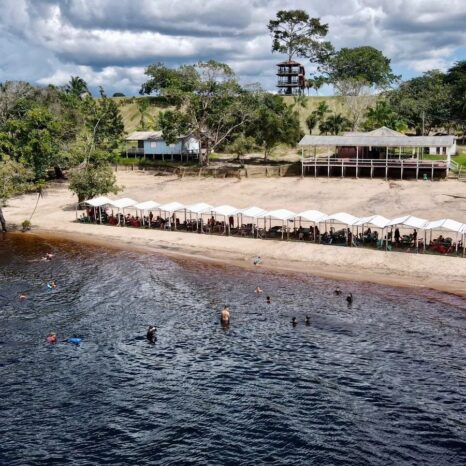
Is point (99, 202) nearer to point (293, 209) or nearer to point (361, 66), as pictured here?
point (293, 209)

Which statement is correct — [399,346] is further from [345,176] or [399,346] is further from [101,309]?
[345,176]

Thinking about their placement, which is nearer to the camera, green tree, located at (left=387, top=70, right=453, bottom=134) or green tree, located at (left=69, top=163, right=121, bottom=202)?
green tree, located at (left=69, top=163, right=121, bottom=202)

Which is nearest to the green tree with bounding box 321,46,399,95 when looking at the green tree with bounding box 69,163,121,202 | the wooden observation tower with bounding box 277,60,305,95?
the wooden observation tower with bounding box 277,60,305,95

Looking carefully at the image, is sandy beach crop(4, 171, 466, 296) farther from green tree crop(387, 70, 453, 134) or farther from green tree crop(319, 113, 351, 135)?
green tree crop(387, 70, 453, 134)

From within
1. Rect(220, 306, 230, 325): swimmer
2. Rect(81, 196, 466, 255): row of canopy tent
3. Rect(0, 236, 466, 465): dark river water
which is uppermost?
Rect(81, 196, 466, 255): row of canopy tent

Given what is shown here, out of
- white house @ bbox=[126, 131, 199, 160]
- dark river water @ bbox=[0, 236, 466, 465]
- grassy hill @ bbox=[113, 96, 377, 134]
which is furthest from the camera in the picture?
grassy hill @ bbox=[113, 96, 377, 134]

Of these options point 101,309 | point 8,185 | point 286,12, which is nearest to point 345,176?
point 8,185
